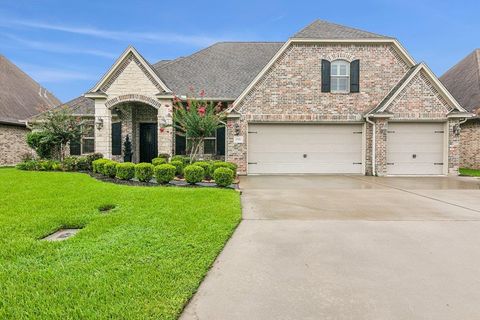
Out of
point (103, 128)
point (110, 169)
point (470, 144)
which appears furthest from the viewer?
point (470, 144)

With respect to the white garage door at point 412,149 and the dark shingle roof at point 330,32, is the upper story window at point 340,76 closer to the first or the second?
the dark shingle roof at point 330,32

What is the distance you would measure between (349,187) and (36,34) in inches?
1163

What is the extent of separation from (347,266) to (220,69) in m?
14.9

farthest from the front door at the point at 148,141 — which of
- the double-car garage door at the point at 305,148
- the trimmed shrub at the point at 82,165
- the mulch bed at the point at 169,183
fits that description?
the double-car garage door at the point at 305,148

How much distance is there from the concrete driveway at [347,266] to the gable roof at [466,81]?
15.0 m

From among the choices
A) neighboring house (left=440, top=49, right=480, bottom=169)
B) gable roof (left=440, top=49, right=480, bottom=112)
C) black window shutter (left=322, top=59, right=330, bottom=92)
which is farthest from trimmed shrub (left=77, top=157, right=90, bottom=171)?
gable roof (left=440, top=49, right=480, bottom=112)

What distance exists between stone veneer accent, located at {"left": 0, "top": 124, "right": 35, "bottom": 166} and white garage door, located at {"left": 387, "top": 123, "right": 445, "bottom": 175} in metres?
21.9

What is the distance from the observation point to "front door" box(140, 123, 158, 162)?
15.5 metres

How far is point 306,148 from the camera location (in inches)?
535

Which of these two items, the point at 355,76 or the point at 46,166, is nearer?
the point at 46,166

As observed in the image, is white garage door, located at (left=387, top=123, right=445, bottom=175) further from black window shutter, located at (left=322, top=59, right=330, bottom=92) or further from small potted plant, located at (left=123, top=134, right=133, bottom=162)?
small potted plant, located at (left=123, top=134, right=133, bottom=162)

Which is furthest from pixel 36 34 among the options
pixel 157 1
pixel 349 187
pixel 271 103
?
pixel 349 187

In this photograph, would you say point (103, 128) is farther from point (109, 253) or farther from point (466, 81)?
point (466, 81)

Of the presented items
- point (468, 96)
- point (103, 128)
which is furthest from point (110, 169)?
point (468, 96)
